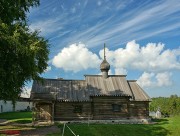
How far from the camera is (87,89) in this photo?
135 ft

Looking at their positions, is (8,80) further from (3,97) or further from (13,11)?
(13,11)

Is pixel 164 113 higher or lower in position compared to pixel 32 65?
lower

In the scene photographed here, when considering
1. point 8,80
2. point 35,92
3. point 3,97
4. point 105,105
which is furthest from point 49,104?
point 8,80

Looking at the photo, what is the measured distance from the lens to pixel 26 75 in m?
28.6

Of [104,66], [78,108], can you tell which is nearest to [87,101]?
[78,108]

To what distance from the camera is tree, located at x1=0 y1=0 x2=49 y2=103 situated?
25859 mm

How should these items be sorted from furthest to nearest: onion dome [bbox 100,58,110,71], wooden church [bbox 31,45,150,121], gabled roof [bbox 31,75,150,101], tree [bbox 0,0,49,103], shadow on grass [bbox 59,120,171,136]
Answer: onion dome [bbox 100,58,110,71]
gabled roof [bbox 31,75,150,101]
wooden church [bbox 31,45,150,121]
shadow on grass [bbox 59,120,171,136]
tree [bbox 0,0,49,103]

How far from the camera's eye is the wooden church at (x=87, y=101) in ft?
127

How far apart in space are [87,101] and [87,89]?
90.1 inches

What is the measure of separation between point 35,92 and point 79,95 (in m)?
5.46

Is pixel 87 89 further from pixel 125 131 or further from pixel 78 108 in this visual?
pixel 125 131

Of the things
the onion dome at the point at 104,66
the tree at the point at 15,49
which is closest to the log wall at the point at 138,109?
the onion dome at the point at 104,66

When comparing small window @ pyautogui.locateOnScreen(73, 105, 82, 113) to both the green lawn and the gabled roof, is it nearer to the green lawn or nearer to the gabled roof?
the gabled roof

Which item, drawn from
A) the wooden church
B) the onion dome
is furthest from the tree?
the onion dome
